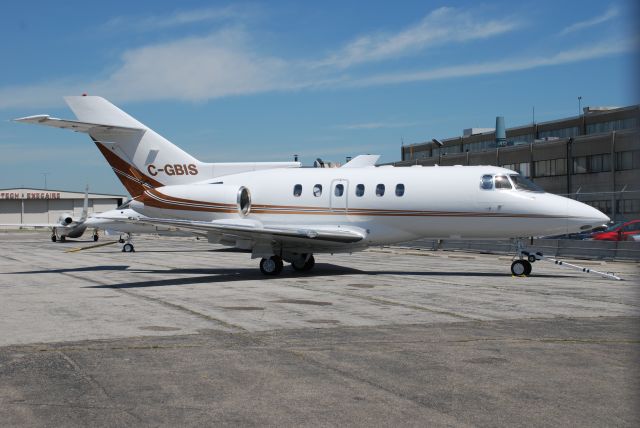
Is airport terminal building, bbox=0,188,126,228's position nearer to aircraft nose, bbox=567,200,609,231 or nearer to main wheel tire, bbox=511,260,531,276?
main wheel tire, bbox=511,260,531,276

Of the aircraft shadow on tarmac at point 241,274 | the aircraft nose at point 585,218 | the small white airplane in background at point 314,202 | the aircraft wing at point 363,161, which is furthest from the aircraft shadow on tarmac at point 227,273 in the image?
the aircraft wing at point 363,161

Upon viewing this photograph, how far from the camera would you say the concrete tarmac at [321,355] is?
6410 millimetres

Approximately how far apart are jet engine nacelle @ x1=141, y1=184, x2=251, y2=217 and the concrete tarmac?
16.4ft


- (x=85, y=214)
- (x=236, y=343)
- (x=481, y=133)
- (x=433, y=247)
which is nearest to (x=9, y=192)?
(x=85, y=214)

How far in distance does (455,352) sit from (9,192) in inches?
4892

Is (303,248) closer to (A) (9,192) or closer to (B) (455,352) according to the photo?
(B) (455,352)

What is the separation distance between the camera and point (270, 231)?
19.5m

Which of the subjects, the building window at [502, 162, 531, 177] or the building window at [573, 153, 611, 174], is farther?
the building window at [502, 162, 531, 177]

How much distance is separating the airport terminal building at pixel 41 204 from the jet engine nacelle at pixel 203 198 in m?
102

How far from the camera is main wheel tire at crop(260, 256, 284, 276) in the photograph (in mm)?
20734

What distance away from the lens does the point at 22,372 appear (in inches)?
312

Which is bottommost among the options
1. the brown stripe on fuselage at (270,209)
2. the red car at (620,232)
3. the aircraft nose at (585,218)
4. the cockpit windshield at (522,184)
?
the red car at (620,232)

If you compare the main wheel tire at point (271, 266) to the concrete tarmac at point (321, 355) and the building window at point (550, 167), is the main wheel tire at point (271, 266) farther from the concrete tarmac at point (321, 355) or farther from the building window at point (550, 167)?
the building window at point (550, 167)

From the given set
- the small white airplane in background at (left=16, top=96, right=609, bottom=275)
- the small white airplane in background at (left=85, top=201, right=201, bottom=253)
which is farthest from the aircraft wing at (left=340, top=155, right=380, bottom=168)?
the small white airplane in background at (left=85, top=201, right=201, bottom=253)
